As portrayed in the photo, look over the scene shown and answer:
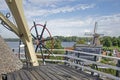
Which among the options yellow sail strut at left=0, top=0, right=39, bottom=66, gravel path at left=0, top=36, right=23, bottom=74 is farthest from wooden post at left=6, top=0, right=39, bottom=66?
gravel path at left=0, top=36, right=23, bottom=74

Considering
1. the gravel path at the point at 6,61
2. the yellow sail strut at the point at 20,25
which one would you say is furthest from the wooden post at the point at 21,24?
the gravel path at the point at 6,61

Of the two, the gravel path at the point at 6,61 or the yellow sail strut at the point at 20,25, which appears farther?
the gravel path at the point at 6,61

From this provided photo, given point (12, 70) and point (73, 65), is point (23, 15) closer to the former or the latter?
point (12, 70)

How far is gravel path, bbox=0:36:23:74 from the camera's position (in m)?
9.37

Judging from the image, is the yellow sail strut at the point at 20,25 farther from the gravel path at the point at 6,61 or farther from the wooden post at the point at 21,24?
the gravel path at the point at 6,61

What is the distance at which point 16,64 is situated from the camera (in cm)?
1032

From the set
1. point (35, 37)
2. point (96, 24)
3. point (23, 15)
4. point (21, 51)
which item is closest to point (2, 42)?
point (23, 15)

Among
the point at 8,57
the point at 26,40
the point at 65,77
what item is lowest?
the point at 65,77

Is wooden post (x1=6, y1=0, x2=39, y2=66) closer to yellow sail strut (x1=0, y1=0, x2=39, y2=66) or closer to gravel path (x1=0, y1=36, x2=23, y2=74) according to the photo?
yellow sail strut (x1=0, y1=0, x2=39, y2=66)

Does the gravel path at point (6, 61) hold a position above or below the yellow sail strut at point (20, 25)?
below

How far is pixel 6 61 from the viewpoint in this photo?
31.6ft

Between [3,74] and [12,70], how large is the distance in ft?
3.43

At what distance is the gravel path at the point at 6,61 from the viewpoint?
9.37 m

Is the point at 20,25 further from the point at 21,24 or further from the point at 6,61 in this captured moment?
the point at 6,61
